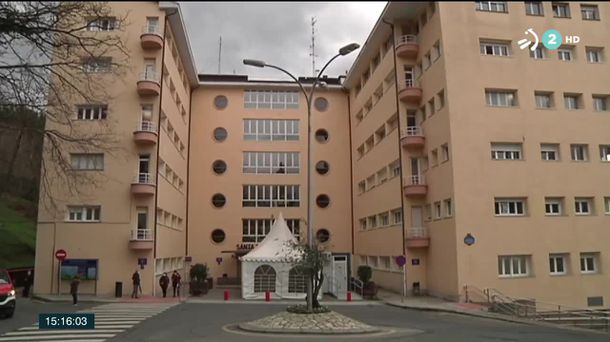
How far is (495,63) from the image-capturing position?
30.0 m

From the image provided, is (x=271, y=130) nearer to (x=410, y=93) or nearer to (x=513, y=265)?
(x=410, y=93)

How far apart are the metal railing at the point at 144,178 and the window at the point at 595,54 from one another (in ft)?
86.4

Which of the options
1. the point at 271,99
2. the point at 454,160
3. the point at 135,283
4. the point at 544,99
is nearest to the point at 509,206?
the point at 454,160

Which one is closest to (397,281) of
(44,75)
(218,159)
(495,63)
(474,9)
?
(495,63)

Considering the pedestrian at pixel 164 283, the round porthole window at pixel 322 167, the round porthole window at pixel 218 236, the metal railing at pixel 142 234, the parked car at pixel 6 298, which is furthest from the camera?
the round porthole window at pixel 322 167

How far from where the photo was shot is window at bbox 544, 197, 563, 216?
2908 centimetres

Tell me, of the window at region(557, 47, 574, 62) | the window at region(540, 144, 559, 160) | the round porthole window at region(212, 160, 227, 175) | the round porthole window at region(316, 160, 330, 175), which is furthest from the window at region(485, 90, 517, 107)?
the round porthole window at region(212, 160, 227, 175)

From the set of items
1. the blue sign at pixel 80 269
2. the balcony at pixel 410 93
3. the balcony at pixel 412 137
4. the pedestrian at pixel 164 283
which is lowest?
the pedestrian at pixel 164 283

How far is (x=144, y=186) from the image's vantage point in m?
32.8

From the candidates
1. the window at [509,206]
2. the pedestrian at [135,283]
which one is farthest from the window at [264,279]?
the window at [509,206]

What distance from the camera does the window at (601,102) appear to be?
30.7 metres

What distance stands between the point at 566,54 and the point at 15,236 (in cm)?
4651

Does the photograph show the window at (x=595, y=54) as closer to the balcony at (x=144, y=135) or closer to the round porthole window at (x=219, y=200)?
the balcony at (x=144, y=135)

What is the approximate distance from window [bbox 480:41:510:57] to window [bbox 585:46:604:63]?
15.1 ft
